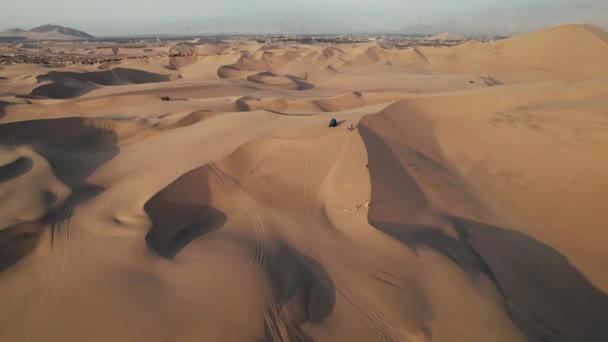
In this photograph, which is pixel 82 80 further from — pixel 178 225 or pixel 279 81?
pixel 178 225

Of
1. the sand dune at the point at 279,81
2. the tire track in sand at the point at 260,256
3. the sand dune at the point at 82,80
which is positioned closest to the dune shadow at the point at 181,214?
the tire track in sand at the point at 260,256

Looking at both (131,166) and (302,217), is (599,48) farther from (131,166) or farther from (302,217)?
(131,166)

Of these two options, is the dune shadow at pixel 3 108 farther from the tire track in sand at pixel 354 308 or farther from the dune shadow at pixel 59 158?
the tire track in sand at pixel 354 308

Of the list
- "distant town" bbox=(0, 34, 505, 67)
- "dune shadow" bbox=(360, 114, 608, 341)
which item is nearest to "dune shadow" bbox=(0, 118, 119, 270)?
"dune shadow" bbox=(360, 114, 608, 341)

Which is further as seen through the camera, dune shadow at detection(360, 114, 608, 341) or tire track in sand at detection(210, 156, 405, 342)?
dune shadow at detection(360, 114, 608, 341)

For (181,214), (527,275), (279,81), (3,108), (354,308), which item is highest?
(279,81)

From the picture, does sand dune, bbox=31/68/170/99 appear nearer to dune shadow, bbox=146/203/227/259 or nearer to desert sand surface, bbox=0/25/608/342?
desert sand surface, bbox=0/25/608/342

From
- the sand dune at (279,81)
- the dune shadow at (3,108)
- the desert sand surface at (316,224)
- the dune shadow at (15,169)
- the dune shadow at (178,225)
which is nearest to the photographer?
the desert sand surface at (316,224)

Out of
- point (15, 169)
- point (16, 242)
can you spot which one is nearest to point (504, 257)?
point (16, 242)
